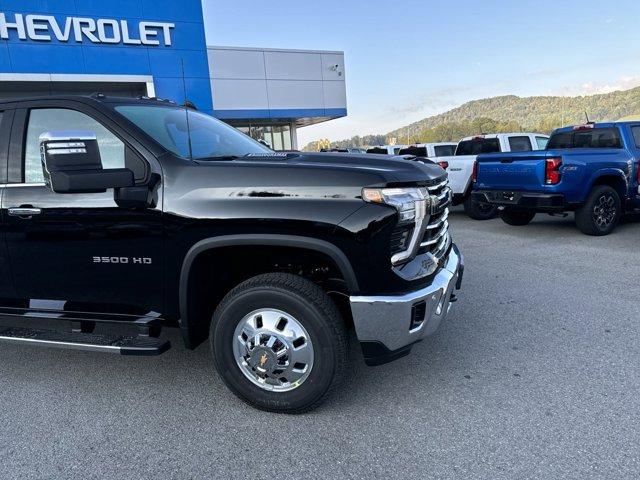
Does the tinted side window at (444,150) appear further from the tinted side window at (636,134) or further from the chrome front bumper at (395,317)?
the chrome front bumper at (395,317)

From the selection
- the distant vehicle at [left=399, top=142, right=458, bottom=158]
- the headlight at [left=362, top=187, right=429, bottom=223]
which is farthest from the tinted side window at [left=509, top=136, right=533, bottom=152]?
the headlight at [left=362, top=187, right=429, bottom=223]

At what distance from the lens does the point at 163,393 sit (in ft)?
10.2

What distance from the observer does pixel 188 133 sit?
3197 millimetres

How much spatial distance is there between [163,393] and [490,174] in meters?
6.85

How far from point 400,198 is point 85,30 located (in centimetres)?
1770

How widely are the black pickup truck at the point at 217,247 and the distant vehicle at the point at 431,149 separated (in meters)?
10.0

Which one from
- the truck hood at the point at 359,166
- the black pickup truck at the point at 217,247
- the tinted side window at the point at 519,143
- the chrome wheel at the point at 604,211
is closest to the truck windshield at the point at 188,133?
the black pickup truck at the point at 217,247

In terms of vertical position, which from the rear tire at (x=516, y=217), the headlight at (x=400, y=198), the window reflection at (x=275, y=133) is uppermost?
the window reflection at (x=275, y=133)

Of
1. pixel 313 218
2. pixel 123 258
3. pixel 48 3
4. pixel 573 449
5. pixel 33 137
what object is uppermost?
pixel 48 3

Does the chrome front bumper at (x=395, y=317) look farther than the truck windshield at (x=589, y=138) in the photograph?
No

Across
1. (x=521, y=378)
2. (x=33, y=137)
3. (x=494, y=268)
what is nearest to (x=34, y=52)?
(x=33, y=137)

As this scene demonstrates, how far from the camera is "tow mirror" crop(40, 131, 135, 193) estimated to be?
2.45 m

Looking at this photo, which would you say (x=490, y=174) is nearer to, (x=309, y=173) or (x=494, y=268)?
(x=494, y=268)

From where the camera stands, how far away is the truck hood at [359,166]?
256 cm
